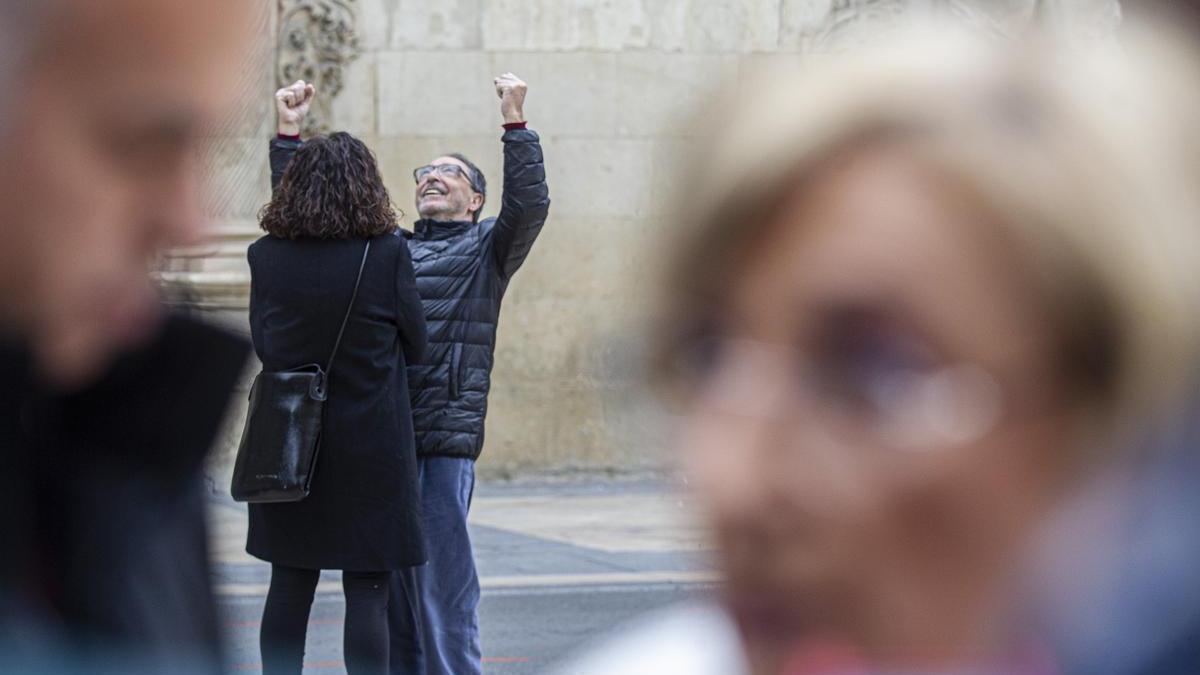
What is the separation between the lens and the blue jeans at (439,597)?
5715 mm

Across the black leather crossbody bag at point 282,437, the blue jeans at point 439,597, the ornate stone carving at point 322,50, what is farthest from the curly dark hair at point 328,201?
the ornate stone carving at point 322,50

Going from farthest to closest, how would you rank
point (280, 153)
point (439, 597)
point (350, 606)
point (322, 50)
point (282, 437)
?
1. point (322, 50)
2. point (280, 153)
3. point (439, 597)
4. point (350, 606)
5. point (282, 437)

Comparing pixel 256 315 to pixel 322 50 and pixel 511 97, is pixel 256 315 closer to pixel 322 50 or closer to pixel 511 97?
pixel 511 97

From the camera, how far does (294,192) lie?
5.41 m

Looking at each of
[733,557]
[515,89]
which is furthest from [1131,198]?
[515,89]

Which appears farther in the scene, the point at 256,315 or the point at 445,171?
the point at 445,171

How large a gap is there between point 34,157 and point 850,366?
0.55 meters

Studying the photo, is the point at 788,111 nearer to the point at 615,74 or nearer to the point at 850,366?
the point at 850,366

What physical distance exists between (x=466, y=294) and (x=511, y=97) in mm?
716

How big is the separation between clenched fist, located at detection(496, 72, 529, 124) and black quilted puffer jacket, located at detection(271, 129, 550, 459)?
0.06 metres

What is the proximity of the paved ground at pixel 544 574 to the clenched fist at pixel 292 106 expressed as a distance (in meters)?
1.49

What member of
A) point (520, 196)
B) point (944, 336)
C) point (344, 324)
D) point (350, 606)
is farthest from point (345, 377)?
point (944, 336)

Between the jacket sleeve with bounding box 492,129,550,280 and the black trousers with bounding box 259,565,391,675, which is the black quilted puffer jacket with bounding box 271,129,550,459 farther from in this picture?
the black trousers with bounding box 259,565,391,675

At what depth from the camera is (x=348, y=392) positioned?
5.27 meters
